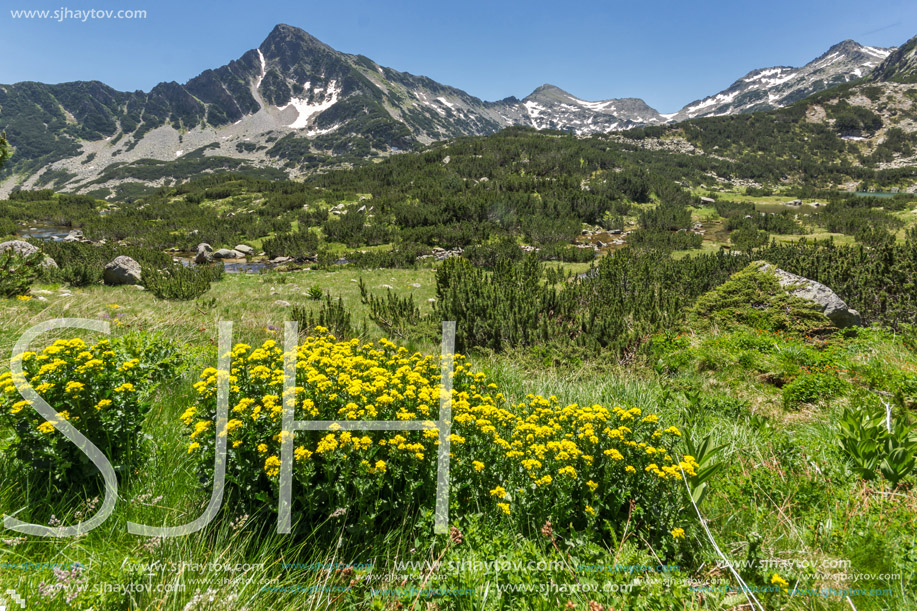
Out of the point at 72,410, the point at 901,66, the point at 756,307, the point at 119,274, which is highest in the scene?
the point at 901,66

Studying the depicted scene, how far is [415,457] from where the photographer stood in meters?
2.54

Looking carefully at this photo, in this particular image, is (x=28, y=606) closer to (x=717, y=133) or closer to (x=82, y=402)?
(x=82, y=402)

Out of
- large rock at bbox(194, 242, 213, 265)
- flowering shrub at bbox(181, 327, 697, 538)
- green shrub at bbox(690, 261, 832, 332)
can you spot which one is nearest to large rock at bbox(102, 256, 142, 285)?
large rock at bbox(194, 242, 213, 265)

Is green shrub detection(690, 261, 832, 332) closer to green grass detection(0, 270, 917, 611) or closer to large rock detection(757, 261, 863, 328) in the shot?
large rock detection(757, 261, 863, 328)

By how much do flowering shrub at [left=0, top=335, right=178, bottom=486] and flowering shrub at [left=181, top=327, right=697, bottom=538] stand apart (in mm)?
484

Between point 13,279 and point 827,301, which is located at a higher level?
point 13,279

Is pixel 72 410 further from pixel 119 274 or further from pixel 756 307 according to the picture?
pixel 119 274

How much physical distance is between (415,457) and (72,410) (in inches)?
93.7

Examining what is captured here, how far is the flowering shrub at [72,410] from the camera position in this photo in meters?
2.32

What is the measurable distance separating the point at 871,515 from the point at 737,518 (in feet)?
2.74

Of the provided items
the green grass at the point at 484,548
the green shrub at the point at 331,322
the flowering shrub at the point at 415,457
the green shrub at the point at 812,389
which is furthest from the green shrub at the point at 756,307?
the green shrub at the point at 331,322

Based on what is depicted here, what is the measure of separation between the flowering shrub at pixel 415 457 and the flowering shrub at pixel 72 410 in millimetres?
484

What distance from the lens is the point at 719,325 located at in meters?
9.31

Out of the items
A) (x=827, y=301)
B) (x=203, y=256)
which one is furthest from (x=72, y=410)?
(x=203, y=256)
